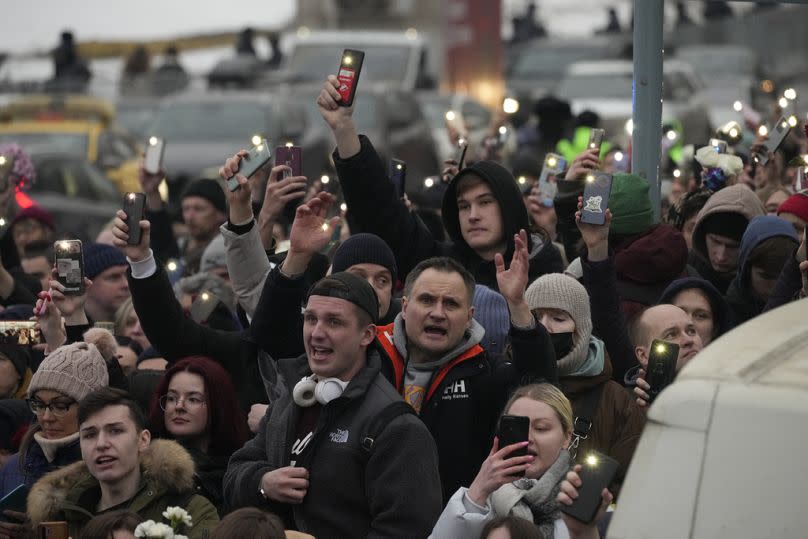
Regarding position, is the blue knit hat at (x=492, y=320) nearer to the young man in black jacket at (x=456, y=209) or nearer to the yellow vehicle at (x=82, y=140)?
the young man in black jacket at (x=456, y=209)

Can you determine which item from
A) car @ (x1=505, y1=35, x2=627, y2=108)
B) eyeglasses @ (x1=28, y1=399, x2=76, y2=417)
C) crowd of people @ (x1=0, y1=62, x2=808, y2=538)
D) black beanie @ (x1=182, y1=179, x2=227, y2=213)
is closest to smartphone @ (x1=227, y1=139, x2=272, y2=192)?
crowd of people @ (x1=0, y1=62, x2=808, y2=538)

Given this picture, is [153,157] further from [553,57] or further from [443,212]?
[553,57]

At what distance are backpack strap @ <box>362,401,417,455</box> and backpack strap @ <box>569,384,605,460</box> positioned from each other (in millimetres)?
639

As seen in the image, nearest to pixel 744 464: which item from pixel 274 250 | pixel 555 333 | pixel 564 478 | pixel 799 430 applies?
pixel 799 430

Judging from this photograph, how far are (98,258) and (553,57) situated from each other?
29889mm

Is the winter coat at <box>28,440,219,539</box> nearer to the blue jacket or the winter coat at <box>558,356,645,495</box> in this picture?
the blue jacket

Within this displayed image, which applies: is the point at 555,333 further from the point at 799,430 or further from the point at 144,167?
the point at 144,167

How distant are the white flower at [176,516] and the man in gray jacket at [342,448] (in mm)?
235

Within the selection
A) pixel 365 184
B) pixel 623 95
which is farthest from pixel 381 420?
pixel 623 95

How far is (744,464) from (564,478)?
2385 mm

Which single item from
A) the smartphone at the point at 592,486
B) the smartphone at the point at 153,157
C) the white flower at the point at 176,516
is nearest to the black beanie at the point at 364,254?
the white flower at the point at 176,516

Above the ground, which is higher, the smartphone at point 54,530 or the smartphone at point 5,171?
the smartphone at point 5,171

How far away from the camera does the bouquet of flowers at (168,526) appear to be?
5984mm

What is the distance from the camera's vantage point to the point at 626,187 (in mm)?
8406
